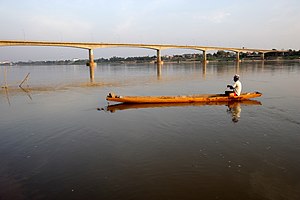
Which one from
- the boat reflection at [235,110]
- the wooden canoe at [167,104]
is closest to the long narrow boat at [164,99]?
the wooden canoe at [167,104]

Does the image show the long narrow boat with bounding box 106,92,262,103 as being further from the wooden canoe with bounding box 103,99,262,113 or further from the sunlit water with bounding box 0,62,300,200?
the sunlit water with bounding box 0,62,300,200

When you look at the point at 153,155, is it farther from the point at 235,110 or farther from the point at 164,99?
the point at 235,110

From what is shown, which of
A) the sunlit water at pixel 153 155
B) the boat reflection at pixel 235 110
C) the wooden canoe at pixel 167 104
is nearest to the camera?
the sunlit water at pixel 153 155

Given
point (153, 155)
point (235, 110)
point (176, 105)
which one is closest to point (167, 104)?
point (176, 105)

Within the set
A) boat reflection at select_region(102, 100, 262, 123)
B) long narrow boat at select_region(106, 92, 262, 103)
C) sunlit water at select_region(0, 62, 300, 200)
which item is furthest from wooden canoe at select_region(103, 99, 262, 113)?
sunlit water at select_region(0, 62, 300, 200)

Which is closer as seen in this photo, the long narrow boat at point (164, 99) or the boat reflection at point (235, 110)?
the boat reflection at point (235, 110)

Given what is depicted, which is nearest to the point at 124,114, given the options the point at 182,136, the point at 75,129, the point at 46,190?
the point at 75,129

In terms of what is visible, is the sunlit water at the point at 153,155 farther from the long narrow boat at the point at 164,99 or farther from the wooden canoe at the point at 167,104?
the long narrow boat at the point at 164,99

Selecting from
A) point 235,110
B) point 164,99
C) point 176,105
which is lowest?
point 235,110

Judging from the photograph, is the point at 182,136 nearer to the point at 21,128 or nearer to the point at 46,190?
the point at 46,190

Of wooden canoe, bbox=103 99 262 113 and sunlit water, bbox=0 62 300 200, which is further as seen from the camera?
wooden canoe, bbox=103 99 262 113

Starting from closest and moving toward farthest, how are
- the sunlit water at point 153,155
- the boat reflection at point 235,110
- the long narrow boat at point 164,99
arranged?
the sunlit water at point 153,155 → the boat reflection at point 235,110 → the long narrow boat at point 164,99

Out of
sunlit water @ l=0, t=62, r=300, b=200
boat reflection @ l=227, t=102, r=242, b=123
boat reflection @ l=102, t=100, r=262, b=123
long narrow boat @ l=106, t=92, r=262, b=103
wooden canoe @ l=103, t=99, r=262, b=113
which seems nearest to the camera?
sunlit water @ l=0, t=62, r=300, b=200

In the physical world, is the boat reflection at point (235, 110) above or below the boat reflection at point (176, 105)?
below
